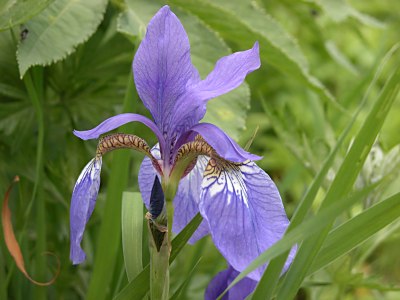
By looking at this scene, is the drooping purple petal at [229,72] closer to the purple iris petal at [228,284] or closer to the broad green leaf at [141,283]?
the broad green leaf at [141,283]

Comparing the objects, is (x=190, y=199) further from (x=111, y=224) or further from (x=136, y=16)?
(x=136, y=16)

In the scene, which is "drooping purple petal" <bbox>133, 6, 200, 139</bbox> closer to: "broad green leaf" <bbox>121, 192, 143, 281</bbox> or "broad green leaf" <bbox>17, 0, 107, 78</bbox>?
"broad green leaf" <bbox>121, 192, 143, 281</bbox>

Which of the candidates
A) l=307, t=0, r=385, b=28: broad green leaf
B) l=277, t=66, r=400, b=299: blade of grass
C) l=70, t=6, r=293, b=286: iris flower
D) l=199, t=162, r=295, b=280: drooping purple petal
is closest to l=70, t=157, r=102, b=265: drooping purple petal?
l=70, t=6, r=293, b=286: iris flower

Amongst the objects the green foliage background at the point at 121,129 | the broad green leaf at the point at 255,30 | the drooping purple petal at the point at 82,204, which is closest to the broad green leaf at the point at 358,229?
the green foliage background at the point at 121,129

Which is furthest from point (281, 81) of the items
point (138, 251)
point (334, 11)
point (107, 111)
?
point (138, 251)

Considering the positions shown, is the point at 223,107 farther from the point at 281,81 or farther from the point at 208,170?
the point at 281,81

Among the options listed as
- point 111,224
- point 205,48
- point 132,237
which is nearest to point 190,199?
point 132,237
